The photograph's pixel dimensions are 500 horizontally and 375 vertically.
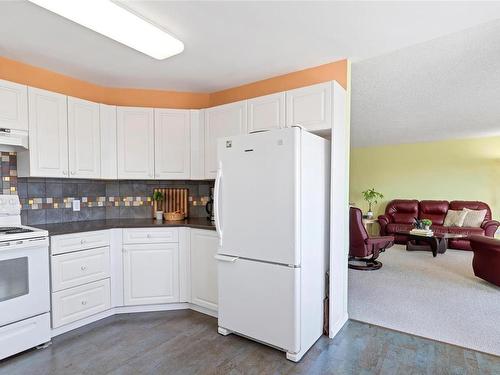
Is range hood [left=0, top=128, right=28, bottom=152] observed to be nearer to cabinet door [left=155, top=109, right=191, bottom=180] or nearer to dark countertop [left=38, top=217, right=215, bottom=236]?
dark countertop [left=38, top=217, right=215, bottom=236]

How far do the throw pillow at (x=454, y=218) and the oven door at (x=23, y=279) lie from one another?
7130 mm

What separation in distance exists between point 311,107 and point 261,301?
5.39ft

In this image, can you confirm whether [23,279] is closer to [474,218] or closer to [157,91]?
[157,91]

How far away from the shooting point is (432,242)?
5.27 metres

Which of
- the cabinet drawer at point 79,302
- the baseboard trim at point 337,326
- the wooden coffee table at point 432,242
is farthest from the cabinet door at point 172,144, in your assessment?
the wooden coffee table at point 432,242

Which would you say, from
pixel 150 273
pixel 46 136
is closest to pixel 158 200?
pixel 150 273

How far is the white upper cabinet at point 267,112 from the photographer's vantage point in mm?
2624

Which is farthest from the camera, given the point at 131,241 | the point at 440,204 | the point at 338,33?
the point at 440,204

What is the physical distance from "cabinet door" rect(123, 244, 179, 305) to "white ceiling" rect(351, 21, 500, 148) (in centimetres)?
271

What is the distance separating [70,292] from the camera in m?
2.49

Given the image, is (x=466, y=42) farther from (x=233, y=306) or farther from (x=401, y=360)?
(x=233, y=306)

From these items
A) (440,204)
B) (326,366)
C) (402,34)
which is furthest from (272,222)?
(440,204)

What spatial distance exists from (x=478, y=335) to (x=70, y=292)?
354 cm

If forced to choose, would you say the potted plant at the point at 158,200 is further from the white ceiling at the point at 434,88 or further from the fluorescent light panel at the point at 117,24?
the white ceiling at the point at 434,88
